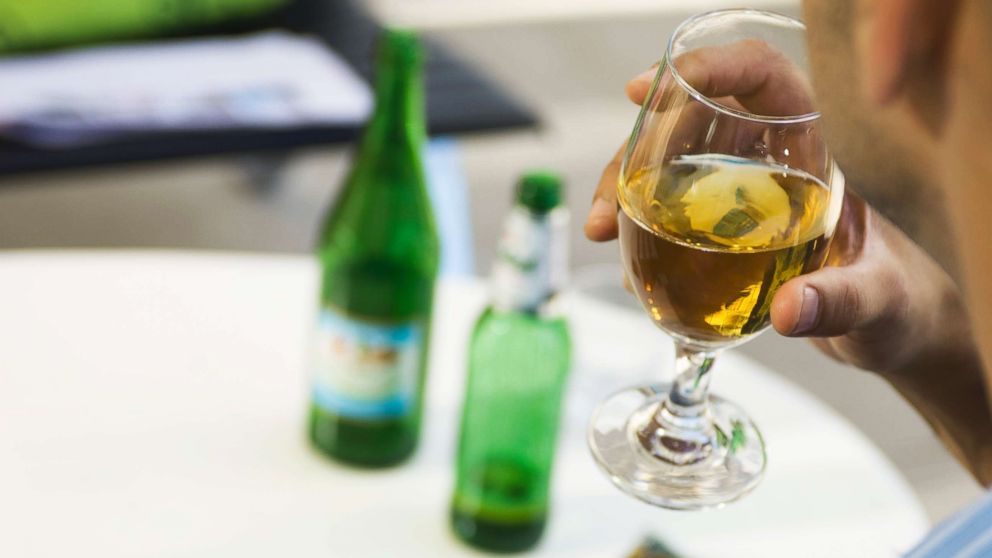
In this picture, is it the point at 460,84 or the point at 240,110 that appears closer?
the point at 240,110

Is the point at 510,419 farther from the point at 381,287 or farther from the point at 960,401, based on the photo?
the point at 960,401

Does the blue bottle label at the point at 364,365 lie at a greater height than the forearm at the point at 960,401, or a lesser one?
lesser

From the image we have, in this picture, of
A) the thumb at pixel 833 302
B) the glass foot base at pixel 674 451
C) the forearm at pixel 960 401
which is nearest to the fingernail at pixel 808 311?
the thumb at pixel 833 302

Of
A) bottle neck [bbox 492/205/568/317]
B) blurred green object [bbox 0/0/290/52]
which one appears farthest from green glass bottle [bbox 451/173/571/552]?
blurred green object [bbox 0/0/290/52]

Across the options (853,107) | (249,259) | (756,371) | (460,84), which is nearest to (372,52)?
(460,84)

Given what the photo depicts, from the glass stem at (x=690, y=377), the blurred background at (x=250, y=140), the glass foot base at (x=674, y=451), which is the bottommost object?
the blurred background at (x=250, y=140)

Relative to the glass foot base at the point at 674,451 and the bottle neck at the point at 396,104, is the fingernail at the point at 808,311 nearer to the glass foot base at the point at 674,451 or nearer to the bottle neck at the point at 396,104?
the glass foot base at the point at 674,451

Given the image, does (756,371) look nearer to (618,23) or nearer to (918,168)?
(918,168)

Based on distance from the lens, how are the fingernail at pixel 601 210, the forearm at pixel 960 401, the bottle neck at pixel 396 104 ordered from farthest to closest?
the bottle neck at pixel 396 104 → the forearm at pixel 960 401 → the fingernail at pixel 601 210
